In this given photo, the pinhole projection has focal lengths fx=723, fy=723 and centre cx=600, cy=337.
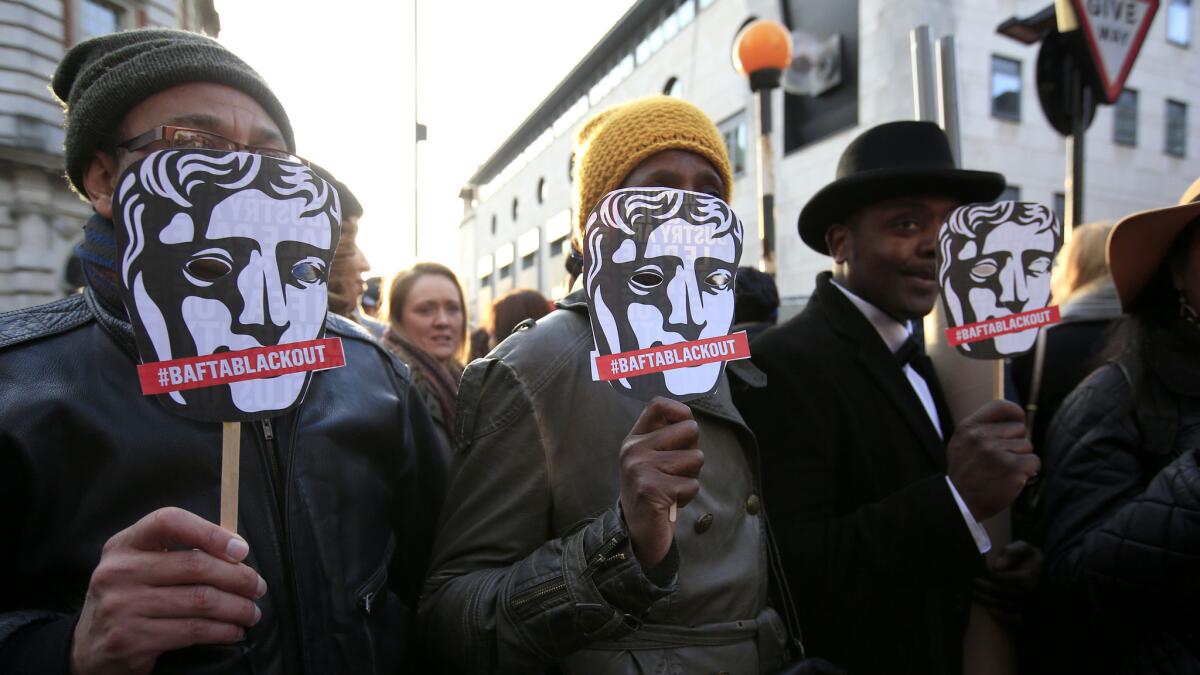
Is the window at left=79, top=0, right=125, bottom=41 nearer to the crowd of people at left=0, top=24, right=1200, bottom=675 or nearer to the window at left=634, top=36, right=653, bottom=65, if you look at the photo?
the window at left=634, top=36, right=653, bottom=65

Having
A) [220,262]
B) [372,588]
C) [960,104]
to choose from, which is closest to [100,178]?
[220,262]

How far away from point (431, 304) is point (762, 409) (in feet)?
8.09

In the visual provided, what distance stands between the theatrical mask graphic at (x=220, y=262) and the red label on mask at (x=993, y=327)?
162 cm

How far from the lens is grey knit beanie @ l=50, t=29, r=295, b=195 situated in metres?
1.29

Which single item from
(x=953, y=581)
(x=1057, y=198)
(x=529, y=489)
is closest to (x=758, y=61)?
(x=953, y=581)

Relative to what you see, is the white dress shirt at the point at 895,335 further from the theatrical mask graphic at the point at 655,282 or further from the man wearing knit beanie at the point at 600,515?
the theatrical mask graphic at the point at 655,282

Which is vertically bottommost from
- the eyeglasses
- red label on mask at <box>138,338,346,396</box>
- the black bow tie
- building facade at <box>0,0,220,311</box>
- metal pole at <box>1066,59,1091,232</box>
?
red label on mask at <box>138,338,346,396</box>

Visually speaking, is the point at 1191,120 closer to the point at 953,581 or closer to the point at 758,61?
the point at 758,61

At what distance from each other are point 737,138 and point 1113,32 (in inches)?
714

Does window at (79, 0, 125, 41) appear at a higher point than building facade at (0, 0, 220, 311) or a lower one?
higher

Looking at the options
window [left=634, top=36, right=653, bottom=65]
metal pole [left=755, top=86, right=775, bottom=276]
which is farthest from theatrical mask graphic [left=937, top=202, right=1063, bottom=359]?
window [left=634, top=36, right=653, bottom=65]

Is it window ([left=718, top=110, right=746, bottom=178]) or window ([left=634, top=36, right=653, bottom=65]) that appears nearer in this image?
window ([left=718, top=110, right=746, bottom=178])

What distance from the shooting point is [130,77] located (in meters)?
1.28

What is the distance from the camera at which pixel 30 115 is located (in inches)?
557
